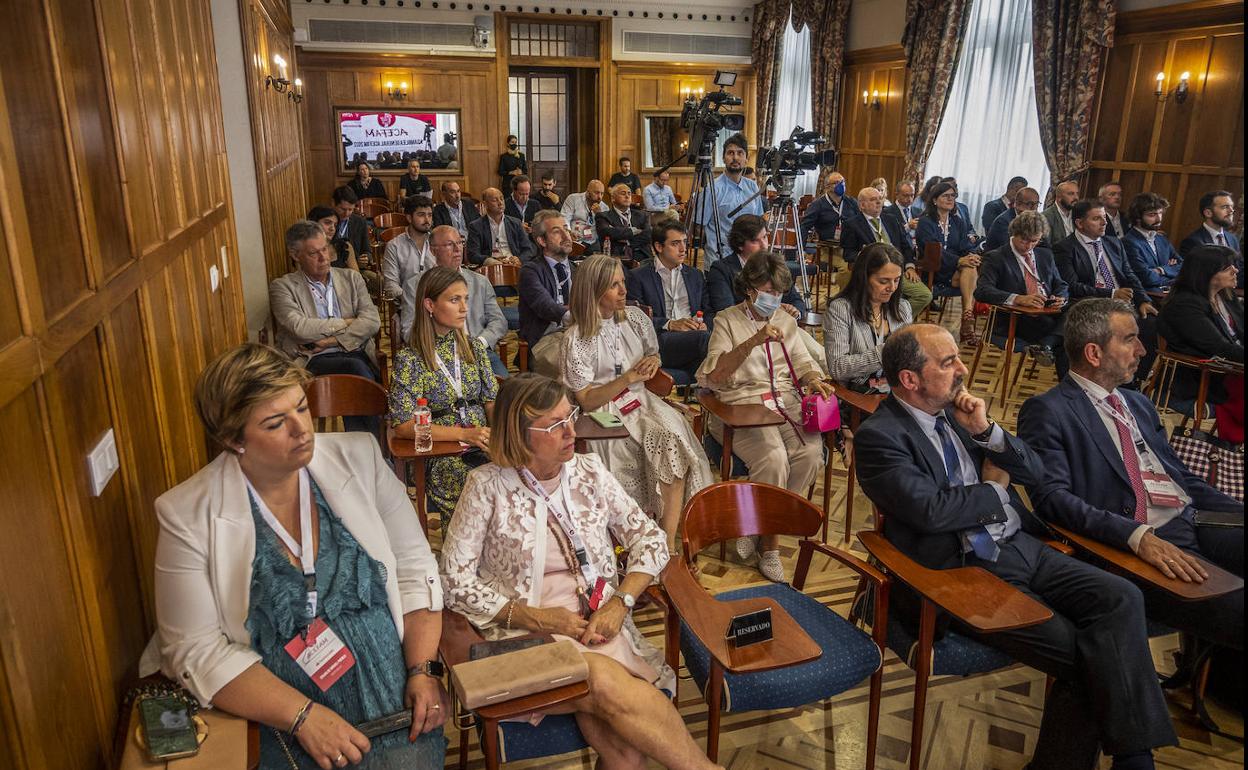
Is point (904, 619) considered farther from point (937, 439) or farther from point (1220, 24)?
point (1220, 24)

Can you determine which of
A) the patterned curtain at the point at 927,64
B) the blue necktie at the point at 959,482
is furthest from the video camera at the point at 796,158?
the patterned curtain at the point at 927,64

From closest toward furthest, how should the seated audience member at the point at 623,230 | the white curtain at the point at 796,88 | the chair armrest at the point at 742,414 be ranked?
the chair armrest at the point at 742,414 < the seated audience member at the point at 623,230 < the white curtain at the point at 796,88

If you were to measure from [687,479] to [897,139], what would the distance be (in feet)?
32.1

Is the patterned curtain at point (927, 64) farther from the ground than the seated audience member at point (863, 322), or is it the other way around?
the patterned curtain at point (927, 64)

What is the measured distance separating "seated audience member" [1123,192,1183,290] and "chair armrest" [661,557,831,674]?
601cm

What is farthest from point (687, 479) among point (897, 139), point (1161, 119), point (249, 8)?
point (897, 139)

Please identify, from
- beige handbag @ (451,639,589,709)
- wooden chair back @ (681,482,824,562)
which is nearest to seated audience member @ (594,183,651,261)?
Answer: wooden chair back @ (681,482,824,562)

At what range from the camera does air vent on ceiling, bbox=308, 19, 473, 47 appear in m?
13.4

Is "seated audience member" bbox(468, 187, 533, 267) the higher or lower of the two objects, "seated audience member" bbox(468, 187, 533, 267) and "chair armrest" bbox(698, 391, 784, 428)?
the higher

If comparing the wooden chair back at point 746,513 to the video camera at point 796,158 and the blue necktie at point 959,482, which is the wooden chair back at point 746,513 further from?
the video camera at point 796,158

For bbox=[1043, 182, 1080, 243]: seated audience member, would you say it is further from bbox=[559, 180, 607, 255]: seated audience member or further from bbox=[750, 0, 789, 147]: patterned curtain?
bbox=[750, 0, 789, 147]: patterned curtain

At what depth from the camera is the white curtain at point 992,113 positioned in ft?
31.6

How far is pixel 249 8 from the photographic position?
6496 millimetres

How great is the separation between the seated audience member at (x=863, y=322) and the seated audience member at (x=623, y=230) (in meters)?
3.52
